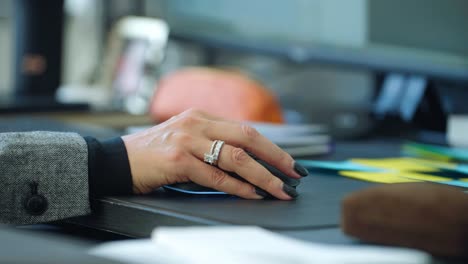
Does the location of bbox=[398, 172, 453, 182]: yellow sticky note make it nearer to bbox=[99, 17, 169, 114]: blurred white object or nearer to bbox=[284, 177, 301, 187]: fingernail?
bbox=[284, 177, 301, 187]: fingernail

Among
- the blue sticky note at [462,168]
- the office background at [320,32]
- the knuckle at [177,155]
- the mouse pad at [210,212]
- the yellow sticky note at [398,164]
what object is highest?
the office background at [320,32]

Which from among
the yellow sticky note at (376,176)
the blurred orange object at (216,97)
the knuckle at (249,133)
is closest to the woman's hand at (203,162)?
the knuckle at (249,133)

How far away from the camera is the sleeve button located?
0.70 meters

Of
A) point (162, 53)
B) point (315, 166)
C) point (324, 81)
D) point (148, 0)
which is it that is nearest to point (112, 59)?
point (162, 53)

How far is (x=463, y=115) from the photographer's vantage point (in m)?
1.24

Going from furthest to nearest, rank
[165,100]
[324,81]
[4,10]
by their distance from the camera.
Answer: [4,10] < [324,81] < [165,100]

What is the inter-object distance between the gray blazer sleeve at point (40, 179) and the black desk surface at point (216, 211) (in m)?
0.02

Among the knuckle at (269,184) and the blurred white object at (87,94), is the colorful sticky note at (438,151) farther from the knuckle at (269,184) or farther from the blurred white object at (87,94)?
the blurred white object at (87,94)

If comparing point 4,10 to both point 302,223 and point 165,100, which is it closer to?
point 165,100

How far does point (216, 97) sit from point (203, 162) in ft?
2.29

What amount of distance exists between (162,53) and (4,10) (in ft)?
2.10

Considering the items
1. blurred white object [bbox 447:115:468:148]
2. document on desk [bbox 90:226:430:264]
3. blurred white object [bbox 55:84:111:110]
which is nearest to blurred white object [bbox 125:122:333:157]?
blurred white object [bbox 447:115:468:148]

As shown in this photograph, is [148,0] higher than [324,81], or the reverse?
[148,0]

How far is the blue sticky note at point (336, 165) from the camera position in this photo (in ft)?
2.92
